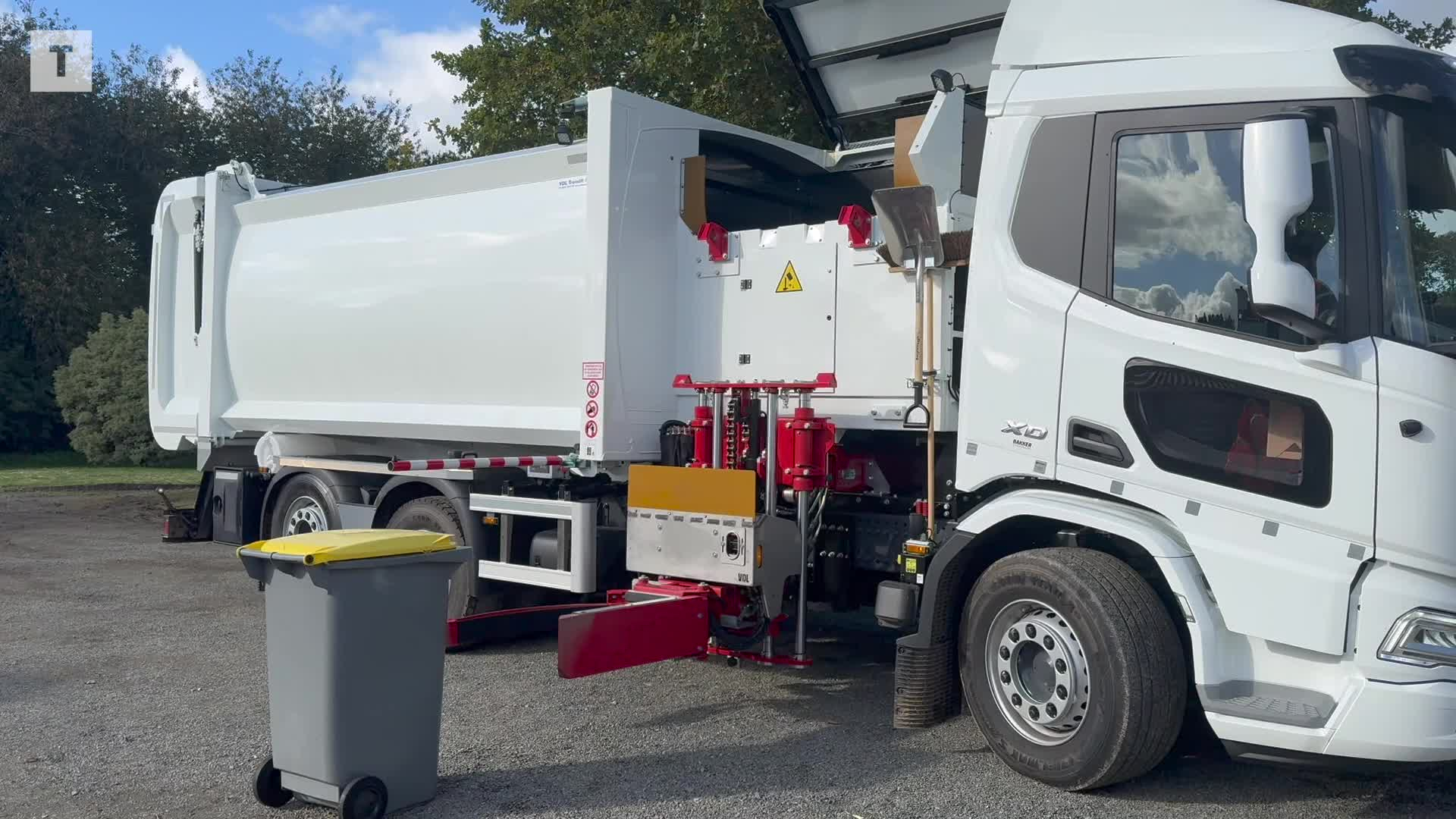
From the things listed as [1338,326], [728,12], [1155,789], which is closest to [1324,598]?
[1338,326]

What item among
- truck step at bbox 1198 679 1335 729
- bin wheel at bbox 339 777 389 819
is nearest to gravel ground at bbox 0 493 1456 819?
bin wheel at bbox 339 777 389 819

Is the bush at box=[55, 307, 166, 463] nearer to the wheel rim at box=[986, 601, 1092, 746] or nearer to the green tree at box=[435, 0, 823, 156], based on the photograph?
the green tree at box=[435, 0, 823, 156]

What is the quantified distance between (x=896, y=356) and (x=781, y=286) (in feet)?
2.67

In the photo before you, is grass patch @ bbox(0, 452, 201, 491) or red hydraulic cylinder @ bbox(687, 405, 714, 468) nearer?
red hydraulic cylinder @ bbox(687, 405, 714, 468)

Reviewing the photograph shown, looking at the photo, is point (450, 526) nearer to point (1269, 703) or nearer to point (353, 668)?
point (353, 668)

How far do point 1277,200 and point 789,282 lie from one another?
9.31ft

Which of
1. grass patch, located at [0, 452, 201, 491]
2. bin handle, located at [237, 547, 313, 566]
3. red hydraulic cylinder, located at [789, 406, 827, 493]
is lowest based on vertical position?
grass patch, located at [0, 452, 201, 491]

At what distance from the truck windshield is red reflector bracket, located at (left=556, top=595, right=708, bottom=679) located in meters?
3.27

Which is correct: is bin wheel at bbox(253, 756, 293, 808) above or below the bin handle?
below

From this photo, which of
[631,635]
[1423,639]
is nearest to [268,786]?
[631,635]

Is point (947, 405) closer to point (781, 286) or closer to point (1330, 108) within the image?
point (781, 286)

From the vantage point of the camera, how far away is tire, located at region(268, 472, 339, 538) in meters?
8.45

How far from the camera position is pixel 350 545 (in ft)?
14.5

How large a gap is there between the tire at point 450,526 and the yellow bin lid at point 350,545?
2.69 m
